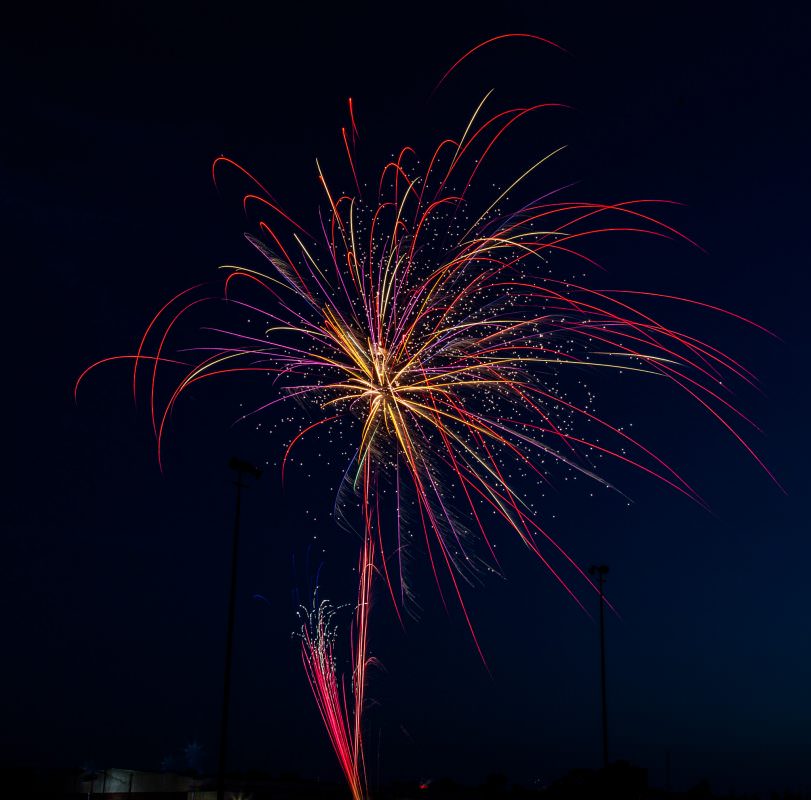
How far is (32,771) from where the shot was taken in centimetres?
2827

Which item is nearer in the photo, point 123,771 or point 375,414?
point 375,414

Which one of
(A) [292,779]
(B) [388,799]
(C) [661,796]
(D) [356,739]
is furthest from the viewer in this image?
(A) [292,779]

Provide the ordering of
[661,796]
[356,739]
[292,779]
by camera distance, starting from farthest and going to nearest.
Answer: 1. [292,779]
2. [661,796]
3. [356,739]

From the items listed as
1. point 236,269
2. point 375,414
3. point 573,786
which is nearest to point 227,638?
point 375,414

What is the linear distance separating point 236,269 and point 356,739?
12.0 metres

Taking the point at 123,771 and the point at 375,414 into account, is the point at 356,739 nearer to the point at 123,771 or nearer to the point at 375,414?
the point at 375,414

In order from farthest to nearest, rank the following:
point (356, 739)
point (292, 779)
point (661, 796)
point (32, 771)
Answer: point (292, 779) < point (661, 796) < point (32, 771) < point (356, 739)

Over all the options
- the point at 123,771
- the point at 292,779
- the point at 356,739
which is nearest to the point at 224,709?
the point at 356,739

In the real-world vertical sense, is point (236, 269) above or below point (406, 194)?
below

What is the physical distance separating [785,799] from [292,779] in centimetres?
2114

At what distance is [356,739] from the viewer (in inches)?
896

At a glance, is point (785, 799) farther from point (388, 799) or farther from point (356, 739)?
point (356, 739)

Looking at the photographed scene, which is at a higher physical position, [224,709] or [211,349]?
[211,349]

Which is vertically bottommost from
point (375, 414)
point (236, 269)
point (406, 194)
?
point (375, 414)
